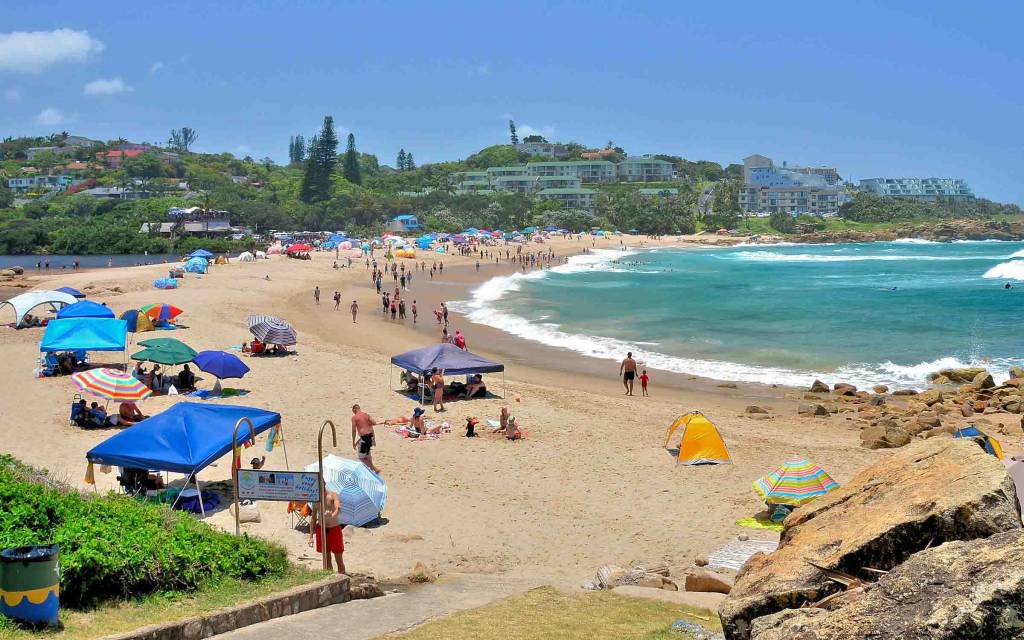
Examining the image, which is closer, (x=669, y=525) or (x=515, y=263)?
(x=669, y=525)

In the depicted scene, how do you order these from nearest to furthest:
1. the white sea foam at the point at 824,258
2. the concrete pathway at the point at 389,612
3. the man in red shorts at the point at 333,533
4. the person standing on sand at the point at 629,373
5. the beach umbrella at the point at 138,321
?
the concrete pathway at the point at 389,612, the man in red shorts at the point at 333,533, the person standing on sand at the point at 629,373, the beach umbrella at the point at 138,321, the white sea foam at the point at 824,258

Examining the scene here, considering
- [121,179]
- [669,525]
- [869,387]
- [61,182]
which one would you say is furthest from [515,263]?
[61,182]

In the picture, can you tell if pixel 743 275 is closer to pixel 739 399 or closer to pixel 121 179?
pixel 739 399

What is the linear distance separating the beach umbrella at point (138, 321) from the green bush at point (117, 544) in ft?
63.5

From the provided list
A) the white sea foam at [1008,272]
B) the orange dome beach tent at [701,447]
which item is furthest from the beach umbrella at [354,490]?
the white sea foam at [1008,272]

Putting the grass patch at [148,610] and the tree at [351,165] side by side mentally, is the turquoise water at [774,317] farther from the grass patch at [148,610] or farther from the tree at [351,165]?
the tree at [351,165]

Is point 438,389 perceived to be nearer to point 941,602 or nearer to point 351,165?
point 941,602

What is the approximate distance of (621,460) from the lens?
619 inches

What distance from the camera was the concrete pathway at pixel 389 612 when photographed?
23.6 ft

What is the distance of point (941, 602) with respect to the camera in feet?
12.8

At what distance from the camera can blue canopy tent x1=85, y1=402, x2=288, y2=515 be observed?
11773 mm

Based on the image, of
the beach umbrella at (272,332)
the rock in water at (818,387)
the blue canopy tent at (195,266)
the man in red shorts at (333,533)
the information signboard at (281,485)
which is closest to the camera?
the information signboard at (281,485)

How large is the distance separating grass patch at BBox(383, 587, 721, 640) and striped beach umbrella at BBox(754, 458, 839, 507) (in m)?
4.33

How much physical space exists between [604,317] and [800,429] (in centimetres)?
2073
